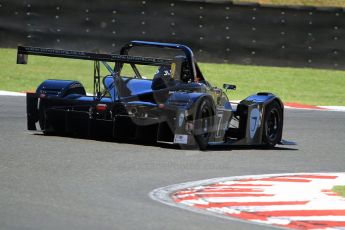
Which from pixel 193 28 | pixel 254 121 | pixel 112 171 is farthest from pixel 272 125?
pixel 193 28

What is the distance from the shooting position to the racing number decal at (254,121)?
13.0 metres

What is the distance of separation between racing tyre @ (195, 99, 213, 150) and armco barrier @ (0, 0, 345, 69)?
8993 mm

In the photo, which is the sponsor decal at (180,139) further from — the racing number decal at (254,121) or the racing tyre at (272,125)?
the racing tyre at (272,125)

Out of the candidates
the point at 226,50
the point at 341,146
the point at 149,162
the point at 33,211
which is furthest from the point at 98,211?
the point at 226,50

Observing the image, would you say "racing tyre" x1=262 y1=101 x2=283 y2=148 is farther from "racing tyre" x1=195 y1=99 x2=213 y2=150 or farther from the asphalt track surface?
"racing tyre" x1=195 y1=99 x2=213 y2=150

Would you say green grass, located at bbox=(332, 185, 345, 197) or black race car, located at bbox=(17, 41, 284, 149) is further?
black race car, located at bbox=(17, 41, 284, 149)

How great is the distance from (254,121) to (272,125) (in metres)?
0.52

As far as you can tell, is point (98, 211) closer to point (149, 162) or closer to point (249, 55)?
point (149, 162)

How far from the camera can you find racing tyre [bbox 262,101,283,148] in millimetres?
13211

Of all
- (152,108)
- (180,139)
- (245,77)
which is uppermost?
(245,77)

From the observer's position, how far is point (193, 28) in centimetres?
2133

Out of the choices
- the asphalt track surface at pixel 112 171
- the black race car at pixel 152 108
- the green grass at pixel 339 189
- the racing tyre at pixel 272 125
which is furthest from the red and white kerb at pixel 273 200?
the racing tyre at pixel 272 125

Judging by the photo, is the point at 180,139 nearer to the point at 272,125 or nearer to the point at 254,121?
the point at 254,121

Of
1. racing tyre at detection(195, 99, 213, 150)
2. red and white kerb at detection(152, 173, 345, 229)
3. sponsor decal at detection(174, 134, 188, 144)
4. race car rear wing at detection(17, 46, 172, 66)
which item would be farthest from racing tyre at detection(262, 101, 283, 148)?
red and white kerb at detection(152, 173, 345, 229)
